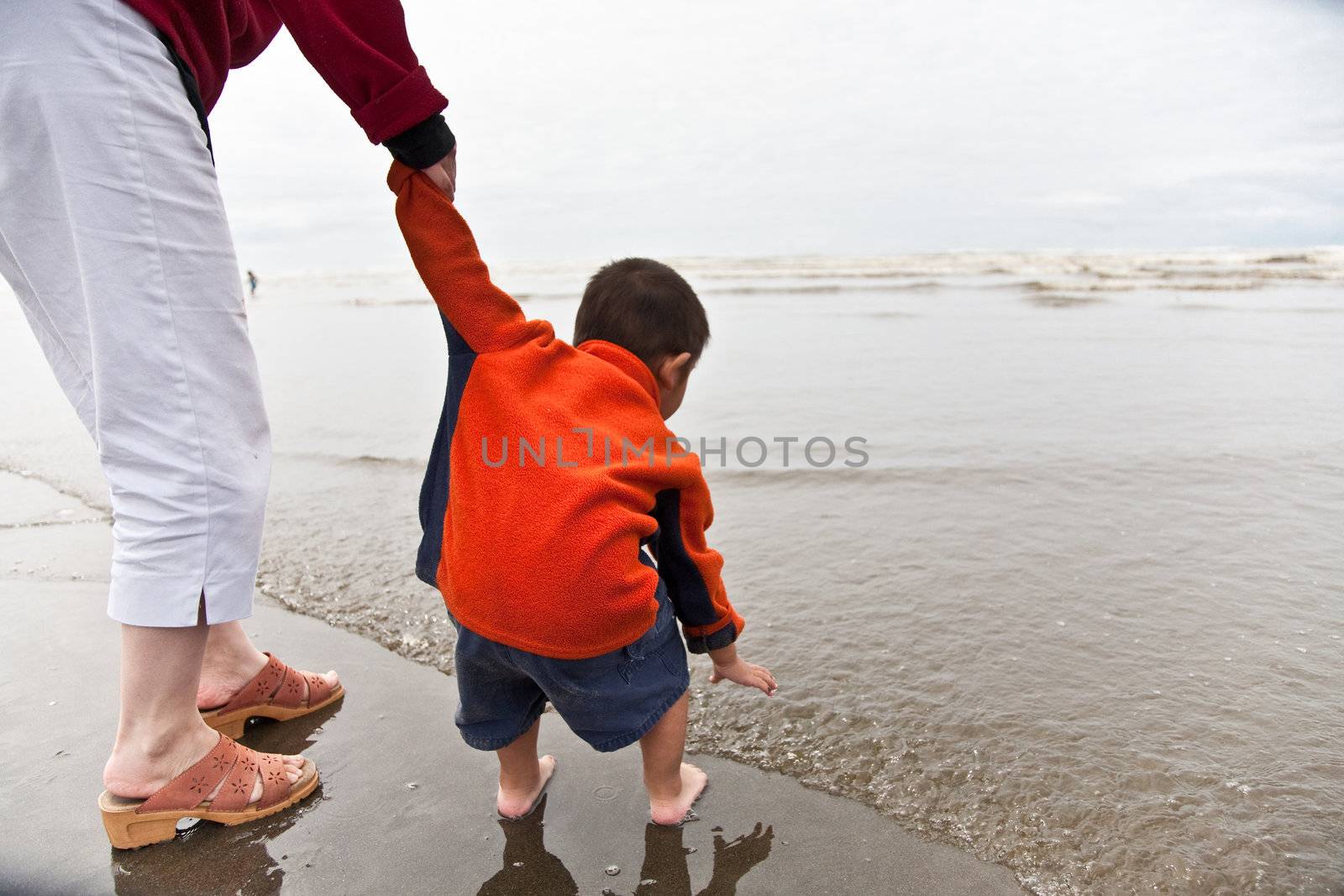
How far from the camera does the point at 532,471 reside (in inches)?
56.7

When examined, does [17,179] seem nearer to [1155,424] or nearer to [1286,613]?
[1286,613]

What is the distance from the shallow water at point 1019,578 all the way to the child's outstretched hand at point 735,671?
0.74ft

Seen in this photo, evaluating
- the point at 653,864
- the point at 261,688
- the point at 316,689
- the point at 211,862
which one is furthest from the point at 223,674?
the point at 653,864

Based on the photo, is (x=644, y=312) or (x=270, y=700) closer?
(x=644, y=312)

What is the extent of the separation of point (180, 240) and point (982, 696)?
1.97 metres

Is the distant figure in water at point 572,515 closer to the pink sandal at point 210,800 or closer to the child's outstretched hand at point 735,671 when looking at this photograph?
the child's outstretched hand at point 735,671

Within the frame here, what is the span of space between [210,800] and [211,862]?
0.11 metres

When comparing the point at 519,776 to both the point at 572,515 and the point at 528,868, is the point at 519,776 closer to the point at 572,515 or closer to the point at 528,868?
the point at 528,868

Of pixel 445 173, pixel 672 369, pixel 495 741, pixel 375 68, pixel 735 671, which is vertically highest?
pixel 375 68

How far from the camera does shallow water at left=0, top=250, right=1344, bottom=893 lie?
172 centimetres

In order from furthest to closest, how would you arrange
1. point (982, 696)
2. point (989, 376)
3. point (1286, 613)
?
point (989, 376), point (1286, 613), point (982, 696)

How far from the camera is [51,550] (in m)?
3.22

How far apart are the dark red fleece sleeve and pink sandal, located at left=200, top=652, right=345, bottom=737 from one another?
1.32 m

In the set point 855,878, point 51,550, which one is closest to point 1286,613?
point 855,878
